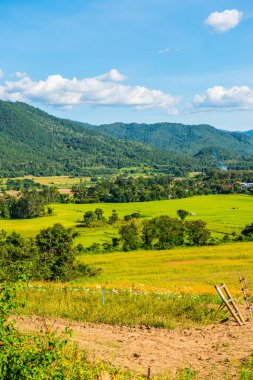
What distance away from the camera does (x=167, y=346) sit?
1650 cm

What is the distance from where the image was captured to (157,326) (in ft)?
62.5

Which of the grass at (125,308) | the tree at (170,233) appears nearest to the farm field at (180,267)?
the tree at (170,233)

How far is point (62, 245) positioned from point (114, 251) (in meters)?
31.8

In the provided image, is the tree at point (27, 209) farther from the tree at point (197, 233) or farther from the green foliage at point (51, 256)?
the green foliage at point (51, 256)

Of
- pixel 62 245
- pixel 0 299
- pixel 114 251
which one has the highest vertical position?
pixel 0 299

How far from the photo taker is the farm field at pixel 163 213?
95062mm

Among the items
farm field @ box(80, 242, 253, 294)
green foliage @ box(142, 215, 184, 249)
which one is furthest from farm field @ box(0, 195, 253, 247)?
farm field @ box(80, 242, 253, 294)

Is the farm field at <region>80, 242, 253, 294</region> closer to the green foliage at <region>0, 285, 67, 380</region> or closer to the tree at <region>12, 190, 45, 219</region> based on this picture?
the green foliage at <region>0, 285, 67, 380</region>

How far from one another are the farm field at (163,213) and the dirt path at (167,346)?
61212mm

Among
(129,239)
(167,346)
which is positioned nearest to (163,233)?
(129,239)

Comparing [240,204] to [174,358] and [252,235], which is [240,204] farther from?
[174,358]

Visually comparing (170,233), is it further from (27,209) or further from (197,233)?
(27,209)

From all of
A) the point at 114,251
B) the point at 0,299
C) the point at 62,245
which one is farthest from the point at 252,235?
the point at 0,299

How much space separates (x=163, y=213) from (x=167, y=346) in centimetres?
10908
